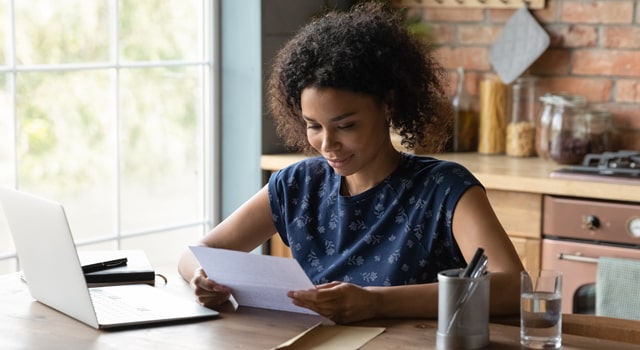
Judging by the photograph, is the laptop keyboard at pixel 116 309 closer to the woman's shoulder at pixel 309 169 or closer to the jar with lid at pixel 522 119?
the woman's shoulder at pixel 309 169

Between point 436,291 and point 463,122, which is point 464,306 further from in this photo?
point 463,122

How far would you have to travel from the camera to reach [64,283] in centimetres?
199

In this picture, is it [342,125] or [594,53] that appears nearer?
[342,125]

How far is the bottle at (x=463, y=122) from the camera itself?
4.00 meters

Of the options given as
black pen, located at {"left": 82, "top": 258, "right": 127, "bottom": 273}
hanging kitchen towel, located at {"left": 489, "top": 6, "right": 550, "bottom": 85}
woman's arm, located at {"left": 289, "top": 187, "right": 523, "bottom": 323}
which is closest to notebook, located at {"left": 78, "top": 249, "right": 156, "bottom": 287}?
black pen, located at {"left": 82, "top": 258, "right": 127, "bottom": 273}

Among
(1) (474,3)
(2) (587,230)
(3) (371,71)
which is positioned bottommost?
(2) (587,230)

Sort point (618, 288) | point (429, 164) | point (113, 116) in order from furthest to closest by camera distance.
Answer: point (113, 116) < point (618, 288) < point (429, 164)

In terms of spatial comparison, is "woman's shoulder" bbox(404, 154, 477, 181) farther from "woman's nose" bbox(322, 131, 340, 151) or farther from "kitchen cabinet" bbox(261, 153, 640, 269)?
"kitchen cabinet" bbox(261, 153, 640, 269)

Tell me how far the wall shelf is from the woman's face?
1.83 m

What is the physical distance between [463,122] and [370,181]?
171 centimetres

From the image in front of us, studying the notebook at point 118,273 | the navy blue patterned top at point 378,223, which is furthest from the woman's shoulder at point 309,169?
the notebook at point 118,273

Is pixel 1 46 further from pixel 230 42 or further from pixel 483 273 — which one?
pixel 483 273

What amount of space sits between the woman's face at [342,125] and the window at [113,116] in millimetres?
1295

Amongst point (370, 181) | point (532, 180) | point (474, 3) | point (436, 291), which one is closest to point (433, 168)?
point (370, 181)
